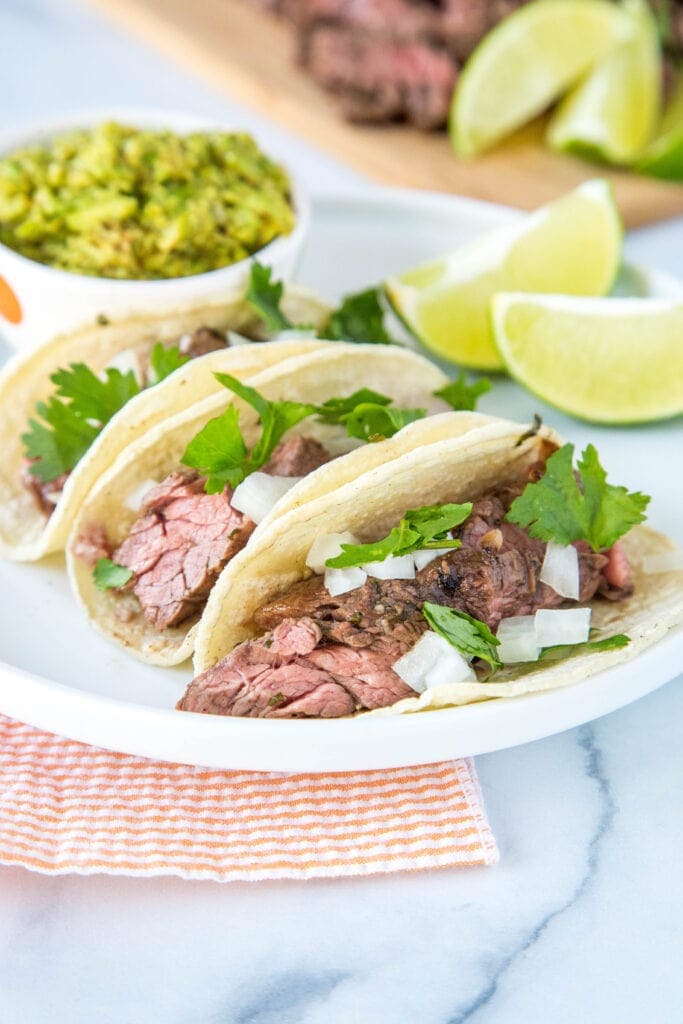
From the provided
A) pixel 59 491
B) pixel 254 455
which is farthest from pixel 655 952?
pixel 59 491

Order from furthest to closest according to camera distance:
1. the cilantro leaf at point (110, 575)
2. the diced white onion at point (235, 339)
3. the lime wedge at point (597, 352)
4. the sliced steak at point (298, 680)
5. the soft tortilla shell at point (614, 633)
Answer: the lime wedge at point (597, 352), the diced white onion at point (235, 339), the cilantro leaf at point (110, 575), the sliced steak at point (298, 680), the soft tortilla shell at point (614, 633)

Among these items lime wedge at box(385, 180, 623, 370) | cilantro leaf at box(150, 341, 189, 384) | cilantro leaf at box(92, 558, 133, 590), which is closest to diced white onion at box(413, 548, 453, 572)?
cilantro leaf at box(92, 558, 133, 590)

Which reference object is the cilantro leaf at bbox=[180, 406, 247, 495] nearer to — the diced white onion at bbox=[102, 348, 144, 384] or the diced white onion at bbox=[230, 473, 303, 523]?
the diced white onion at bbox=[230, 473, 303, 523]

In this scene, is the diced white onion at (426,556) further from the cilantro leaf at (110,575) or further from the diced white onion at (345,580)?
the cilantro leaf at (110,575)

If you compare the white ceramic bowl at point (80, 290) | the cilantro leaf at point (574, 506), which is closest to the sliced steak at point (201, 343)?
the white ceramic bowl at point (80, 290)

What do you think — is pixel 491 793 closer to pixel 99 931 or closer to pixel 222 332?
pixel 99 931
